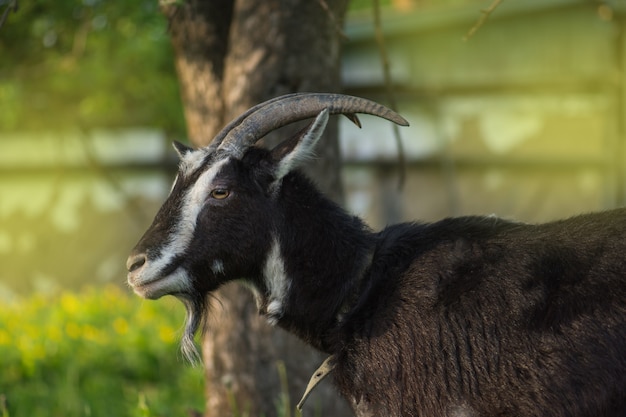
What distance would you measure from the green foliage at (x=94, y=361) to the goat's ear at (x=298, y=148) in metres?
2.13

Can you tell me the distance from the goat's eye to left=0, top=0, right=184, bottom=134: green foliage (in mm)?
2110

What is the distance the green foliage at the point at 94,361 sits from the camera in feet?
24.4

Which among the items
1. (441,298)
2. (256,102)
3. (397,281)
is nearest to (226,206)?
(397,281)

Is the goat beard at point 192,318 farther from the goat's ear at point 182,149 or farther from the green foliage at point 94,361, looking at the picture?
the green foliage at point 94,361

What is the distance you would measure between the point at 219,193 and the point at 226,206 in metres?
0.08

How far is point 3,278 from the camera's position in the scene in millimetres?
13906

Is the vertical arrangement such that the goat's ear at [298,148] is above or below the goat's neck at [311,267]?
above

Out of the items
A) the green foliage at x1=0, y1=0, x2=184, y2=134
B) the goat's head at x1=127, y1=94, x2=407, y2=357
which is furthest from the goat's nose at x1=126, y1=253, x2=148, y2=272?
the green foliage at x1=0, y1=0, x2=184, y2=134

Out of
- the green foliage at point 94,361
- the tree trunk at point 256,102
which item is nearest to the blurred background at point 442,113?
the green foliage at point 94,361

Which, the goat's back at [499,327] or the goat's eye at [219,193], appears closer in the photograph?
the goat's back at [499,327]

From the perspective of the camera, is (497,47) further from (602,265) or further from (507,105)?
(602,265)

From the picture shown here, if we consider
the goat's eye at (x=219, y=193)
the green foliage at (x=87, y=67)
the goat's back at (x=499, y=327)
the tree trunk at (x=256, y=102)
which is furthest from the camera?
the green foliage at (x=87, y=67)

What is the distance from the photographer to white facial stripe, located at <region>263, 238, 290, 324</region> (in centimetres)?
466

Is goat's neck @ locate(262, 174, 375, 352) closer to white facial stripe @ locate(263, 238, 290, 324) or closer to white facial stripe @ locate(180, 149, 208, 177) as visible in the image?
white facial stripe @ locate(263, 238, 290, 324)
